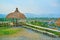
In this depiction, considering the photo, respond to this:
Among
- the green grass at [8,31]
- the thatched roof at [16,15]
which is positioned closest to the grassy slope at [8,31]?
the green grass at [8,31]

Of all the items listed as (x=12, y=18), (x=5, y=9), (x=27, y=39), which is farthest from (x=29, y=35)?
(x=5, y=9)

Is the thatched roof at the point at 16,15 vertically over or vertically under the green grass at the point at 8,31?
over

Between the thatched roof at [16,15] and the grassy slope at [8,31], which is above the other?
the thatched roof at [16,15]

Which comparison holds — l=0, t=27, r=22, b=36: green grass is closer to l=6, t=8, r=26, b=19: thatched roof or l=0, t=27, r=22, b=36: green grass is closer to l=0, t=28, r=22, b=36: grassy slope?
l=0, t=28, r=22, b=36: grassy slope

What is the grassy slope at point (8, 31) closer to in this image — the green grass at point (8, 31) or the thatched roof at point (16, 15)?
the green grass at point (8, 31)

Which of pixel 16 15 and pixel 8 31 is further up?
pixel 16 15

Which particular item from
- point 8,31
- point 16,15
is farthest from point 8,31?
point 16,15

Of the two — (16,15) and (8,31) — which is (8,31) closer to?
(8,31)

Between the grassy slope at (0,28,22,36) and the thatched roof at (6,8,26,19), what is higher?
the thatched roof at (6,8,26,19)

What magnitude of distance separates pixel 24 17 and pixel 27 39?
30cm

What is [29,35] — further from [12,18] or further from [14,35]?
[12,18]

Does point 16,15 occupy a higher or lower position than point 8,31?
higher

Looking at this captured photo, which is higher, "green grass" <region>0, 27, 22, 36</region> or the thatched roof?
the thatched roof

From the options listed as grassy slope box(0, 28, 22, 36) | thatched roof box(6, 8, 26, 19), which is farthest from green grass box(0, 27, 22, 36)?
thatched roof box(6, 8, 26, 19)
